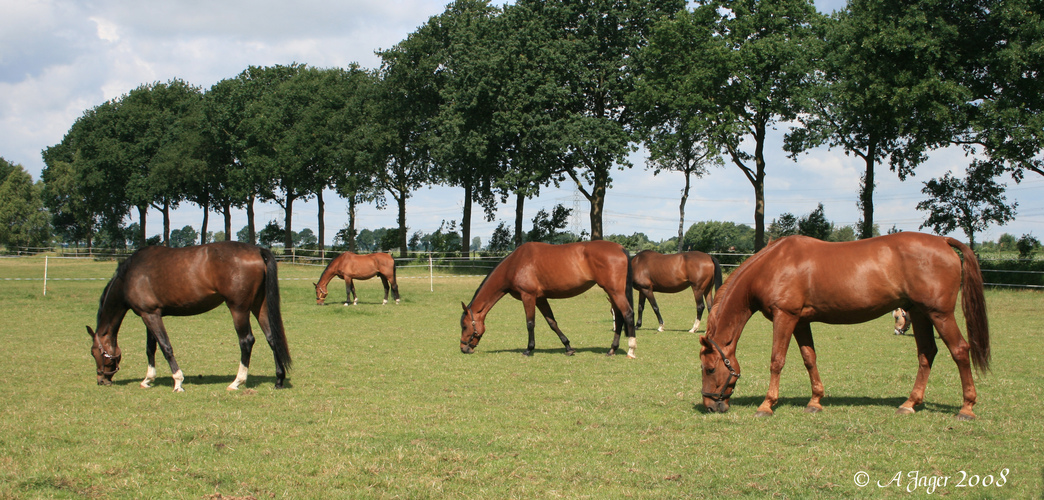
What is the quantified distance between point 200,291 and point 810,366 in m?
7.41

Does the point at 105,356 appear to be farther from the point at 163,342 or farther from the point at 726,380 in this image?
the point at 726,380

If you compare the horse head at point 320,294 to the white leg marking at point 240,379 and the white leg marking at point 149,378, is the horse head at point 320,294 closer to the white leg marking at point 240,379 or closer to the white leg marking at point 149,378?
the white leg marking at point 149,378

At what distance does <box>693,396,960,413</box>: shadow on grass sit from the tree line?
2148cm

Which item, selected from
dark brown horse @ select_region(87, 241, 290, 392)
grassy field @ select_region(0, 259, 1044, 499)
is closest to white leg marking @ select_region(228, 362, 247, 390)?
dark brown horse @ select_region(87, 241, 290, 392)

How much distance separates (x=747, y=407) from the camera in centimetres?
760

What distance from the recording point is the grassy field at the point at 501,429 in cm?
504

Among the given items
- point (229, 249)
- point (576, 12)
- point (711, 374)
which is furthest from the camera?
point (576, 12)

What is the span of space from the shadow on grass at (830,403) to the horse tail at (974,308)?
27.3 inches

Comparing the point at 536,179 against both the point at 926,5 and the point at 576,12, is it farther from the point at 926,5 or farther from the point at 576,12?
the point at 926,5

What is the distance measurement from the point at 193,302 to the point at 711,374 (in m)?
6.48

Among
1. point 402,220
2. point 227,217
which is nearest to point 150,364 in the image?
point 402,220

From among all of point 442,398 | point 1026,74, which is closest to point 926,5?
point 1026,74

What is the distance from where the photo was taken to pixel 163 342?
29.0ft

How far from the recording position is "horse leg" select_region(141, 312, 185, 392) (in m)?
8.79
